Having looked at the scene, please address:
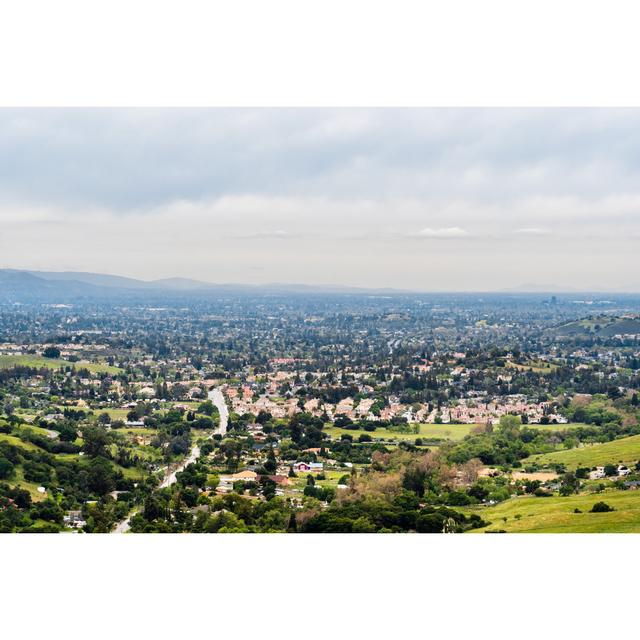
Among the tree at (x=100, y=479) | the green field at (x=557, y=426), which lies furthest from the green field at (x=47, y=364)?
the green field at (x=557, y=426)

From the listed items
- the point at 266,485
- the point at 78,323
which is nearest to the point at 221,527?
the point at 266,485

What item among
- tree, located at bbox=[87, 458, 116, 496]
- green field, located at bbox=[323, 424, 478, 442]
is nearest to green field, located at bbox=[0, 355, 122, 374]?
green field, located at bbox=[323, 424, 478, 442]

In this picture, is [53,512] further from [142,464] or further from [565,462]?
[565,462]

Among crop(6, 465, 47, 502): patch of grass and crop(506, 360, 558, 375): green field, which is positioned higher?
crop(506, 360, 558, 375): green field

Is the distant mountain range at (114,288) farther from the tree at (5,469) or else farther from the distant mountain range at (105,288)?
the tree at (5,469)

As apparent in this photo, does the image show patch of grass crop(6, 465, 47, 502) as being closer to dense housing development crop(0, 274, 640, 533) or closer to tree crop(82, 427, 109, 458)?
dense housing development crop(0, 274, 640, 533)

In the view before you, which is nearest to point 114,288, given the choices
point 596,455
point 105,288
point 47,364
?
point 105,288
